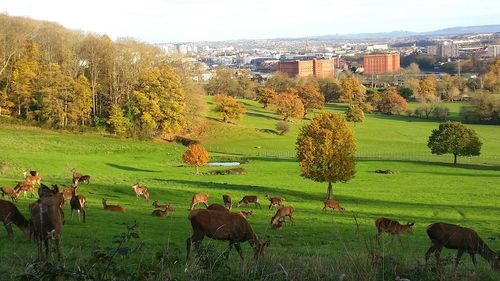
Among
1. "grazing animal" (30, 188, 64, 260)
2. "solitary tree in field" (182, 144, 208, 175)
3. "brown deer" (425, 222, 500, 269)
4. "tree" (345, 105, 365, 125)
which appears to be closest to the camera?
"grazing animal" (30, 188, 64, 260)

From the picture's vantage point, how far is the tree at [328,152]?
138 feet

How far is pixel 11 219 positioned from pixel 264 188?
30431 mm

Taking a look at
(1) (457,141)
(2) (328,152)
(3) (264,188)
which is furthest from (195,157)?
(1) (457,141)

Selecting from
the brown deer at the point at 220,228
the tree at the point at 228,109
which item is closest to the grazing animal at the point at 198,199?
the brown deer at the point at 220,228

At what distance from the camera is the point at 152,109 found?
73812mm

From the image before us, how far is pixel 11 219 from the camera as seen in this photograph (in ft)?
49.2

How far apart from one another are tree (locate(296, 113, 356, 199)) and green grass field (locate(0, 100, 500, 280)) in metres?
1.96

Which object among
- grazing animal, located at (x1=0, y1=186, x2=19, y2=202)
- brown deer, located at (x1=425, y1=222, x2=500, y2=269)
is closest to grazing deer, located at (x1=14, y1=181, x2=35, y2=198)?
grazing animal, located at (x1=0, y1=186, x2=19, y2=202)

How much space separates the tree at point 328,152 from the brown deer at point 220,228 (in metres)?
29.2

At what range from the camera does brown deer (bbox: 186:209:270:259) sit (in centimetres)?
1245

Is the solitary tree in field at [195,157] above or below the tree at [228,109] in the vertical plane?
below

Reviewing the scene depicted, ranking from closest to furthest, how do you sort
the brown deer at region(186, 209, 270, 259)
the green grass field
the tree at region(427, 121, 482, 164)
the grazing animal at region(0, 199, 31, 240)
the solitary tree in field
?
the brown deer at region(186, 209, 270, 259)
the grazing animal at region(0, 199, 31, 240)
the green grass field
the solitary tree in field
the tree at region(427, 121, 482, 164)

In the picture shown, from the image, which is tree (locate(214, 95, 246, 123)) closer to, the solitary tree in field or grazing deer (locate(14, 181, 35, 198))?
the solitary tree in field

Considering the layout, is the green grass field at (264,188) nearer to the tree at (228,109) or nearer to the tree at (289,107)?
the tree at (228,109)
